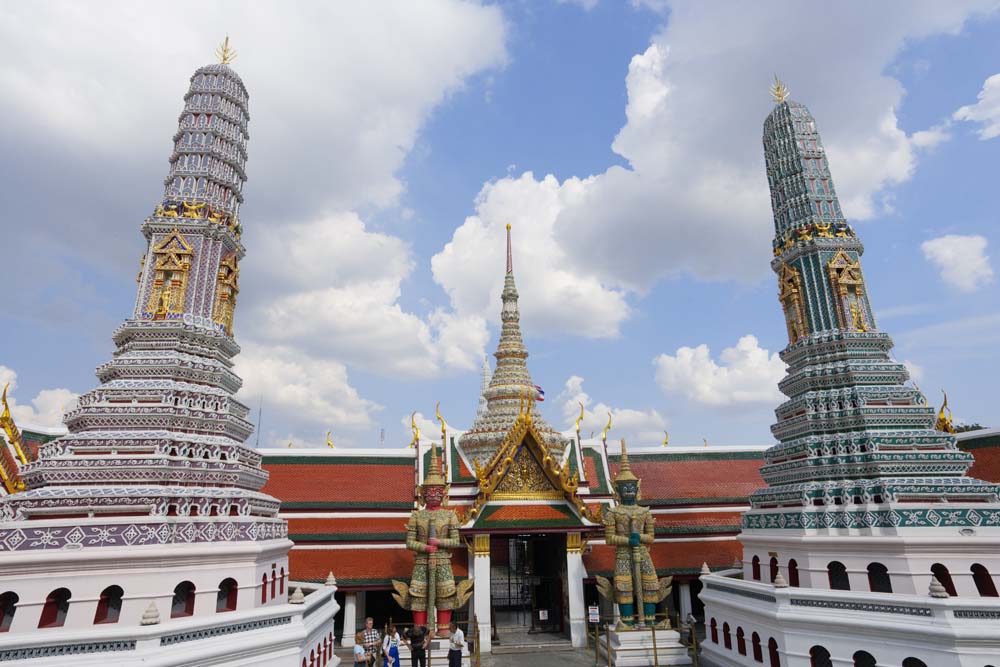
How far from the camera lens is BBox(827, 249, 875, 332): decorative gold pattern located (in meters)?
16.5

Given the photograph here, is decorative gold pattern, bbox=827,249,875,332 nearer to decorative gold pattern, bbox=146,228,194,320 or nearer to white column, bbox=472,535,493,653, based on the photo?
white column, bbox=472,535,493,653

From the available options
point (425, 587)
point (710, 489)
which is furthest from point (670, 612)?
point (425, 587)

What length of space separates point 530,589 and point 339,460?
1001 cm

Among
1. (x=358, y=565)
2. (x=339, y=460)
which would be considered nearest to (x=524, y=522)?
(x=358, y=565)

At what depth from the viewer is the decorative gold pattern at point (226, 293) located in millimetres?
15883

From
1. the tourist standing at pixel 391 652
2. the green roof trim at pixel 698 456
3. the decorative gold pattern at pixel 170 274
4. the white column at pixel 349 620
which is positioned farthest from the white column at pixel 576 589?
the decorative gold pattern at pixel 170 274

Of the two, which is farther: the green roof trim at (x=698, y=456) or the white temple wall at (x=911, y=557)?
the green roof trim at (x=698, y=456)

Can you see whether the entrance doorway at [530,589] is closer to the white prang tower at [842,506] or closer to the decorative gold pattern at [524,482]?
the decorative gold pattern at [524,482]

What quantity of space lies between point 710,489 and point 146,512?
21.3m

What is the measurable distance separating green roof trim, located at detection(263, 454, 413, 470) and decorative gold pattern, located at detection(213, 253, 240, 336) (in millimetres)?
9076

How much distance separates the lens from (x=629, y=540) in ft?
58.7

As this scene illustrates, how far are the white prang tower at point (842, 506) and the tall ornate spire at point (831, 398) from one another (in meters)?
0.04

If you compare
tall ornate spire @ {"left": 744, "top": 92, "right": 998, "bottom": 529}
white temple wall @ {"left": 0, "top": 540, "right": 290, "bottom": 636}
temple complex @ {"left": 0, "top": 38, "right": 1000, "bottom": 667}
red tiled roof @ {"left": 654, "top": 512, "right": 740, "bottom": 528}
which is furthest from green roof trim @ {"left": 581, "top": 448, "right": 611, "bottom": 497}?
white temple wall @ {"left": 0, "top": 540, "right": 290, "bottom": 636}

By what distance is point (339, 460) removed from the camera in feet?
78.6
